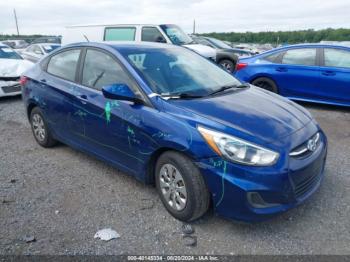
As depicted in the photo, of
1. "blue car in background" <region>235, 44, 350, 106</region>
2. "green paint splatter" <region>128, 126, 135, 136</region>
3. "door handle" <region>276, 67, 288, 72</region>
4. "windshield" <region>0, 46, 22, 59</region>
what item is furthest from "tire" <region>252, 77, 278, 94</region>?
"windshield" <region>0, 46, 22, 59</region>

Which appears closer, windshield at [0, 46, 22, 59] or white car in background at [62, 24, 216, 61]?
windshield at [0, 46, 22, 59]

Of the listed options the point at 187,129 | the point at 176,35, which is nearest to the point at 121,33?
the point at 176,35

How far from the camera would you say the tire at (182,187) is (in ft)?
9.38

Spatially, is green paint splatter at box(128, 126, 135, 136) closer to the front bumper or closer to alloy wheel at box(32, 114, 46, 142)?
the front bumper

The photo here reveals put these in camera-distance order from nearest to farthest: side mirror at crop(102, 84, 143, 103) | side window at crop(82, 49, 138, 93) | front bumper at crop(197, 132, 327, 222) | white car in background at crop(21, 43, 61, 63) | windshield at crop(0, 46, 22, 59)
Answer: front bumper at crop(197, 132, 327, 222) → side mirror at crop(102, 84, 143, 103) → side window at crop(82, 49, 138, 93) → windshield at crop(0, 46, 22, 59) → white car in background at crop(21, 43, 61, 63)

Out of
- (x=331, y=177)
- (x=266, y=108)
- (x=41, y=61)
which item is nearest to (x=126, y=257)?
(x=266, y=108)

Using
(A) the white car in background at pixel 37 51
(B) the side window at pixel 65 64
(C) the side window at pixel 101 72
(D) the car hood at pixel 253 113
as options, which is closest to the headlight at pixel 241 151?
(D) the car hood at pixel 253 113

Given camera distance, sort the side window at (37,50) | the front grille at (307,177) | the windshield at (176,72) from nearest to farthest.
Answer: the front grille at (307,177), the windshield at (176,72), the side window at (37,50)

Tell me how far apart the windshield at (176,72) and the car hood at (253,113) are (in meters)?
0.25

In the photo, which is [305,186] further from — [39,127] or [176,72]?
[39,127]

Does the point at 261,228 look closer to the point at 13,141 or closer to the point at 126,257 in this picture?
the point at 126,257

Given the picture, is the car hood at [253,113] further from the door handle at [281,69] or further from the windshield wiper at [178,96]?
the door handle at [281,69]

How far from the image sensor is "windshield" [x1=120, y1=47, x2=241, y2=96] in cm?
343

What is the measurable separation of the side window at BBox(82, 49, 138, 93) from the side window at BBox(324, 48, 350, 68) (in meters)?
5.00
